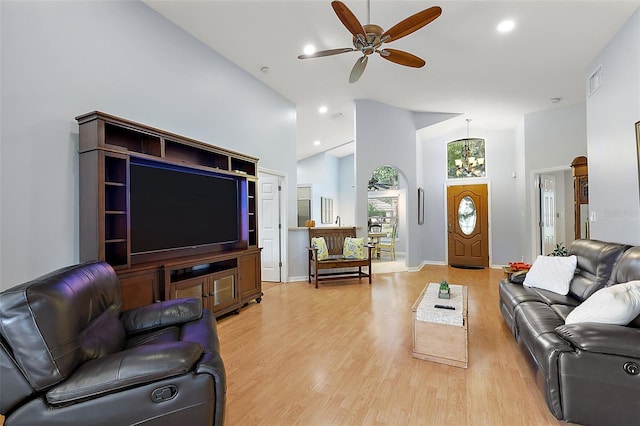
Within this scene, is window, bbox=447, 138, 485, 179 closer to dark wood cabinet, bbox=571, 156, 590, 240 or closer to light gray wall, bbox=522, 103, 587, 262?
light gray wall, bbox=522, 103, 587, 262

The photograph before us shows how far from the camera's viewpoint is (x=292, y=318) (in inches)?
143

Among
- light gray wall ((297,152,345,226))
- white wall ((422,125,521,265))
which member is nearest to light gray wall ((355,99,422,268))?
white wall ((422,125,521,265))

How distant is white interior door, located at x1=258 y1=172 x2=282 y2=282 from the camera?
216 inches

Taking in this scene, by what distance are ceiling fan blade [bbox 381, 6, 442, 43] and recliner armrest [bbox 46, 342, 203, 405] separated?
9.08 ft

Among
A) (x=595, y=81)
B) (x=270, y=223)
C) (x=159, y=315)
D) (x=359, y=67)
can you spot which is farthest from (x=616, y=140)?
(x=270, y=223)

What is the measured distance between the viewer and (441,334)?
2.49m

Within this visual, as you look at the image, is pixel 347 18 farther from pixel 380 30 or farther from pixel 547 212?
pixel 547 212

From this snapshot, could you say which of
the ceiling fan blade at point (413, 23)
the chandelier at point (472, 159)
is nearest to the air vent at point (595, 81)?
the ceiling fan blade at point (413, 23)

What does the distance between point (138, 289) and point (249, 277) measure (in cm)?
157

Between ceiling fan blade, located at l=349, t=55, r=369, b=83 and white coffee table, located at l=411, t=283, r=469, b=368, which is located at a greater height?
ceiling fan blade, located at l=349, t=55, r=369, b=83

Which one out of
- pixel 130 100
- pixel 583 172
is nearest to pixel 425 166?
pixel 583 172

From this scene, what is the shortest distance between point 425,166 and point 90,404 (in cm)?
763

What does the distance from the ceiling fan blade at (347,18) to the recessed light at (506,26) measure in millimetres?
1691

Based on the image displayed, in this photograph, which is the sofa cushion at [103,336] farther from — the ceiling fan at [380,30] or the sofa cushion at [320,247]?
the sofa cushion at [320,247]
